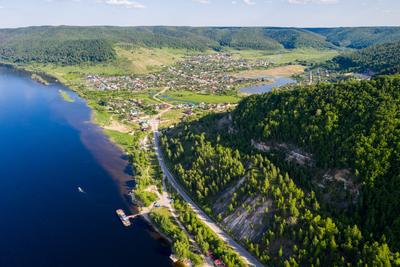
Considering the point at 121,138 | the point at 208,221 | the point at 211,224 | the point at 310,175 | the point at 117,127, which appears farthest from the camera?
the point at 117,127

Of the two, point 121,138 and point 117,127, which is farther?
point 117,127

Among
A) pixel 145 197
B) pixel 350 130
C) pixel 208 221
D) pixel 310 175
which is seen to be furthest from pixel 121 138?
pixel 350 130

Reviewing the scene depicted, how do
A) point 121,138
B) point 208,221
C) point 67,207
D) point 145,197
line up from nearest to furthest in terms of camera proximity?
point 208,221
point 145,197
point 67,207
point 121,138

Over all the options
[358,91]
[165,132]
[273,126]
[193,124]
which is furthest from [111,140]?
[358,91]

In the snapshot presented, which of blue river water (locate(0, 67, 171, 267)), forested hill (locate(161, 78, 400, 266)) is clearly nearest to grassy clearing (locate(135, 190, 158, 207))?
blue river water (locate(0, 67, 171, 267))

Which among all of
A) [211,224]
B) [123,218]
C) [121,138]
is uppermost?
[121,138]

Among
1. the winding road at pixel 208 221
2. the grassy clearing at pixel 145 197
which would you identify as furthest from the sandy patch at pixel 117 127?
the grassy clearing at pixel 145 197

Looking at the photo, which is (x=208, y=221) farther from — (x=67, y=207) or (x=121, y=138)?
(x=121, y=138)
